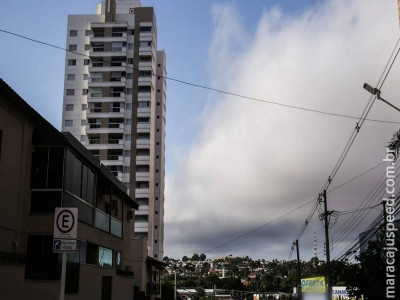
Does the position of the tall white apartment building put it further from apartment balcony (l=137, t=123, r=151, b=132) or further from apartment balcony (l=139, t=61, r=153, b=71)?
apartment balcony (l=139, t=61, r=153, b=71)

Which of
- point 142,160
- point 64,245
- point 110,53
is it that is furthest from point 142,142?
point 64,245

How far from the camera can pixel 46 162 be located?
19406mm

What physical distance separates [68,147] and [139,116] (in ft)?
220

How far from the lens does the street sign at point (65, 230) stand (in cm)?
972

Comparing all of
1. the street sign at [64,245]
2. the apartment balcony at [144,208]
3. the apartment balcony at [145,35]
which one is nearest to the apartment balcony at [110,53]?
the apartment balcony at [145,35]

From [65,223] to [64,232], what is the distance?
17cm

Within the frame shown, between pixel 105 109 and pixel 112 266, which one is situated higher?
pixel 105 109

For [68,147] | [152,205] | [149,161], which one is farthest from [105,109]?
[68,147]

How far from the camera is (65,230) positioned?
387 inches

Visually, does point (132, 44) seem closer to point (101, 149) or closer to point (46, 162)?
point (101, 149)

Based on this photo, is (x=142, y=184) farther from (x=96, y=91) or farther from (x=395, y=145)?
(x=395, y=145)

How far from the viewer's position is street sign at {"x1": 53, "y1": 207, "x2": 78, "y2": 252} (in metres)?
9.72

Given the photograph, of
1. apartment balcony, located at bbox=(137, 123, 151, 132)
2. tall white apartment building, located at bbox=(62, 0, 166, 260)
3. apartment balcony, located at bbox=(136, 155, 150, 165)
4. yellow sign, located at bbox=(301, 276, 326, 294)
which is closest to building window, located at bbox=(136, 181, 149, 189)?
tall white apartment building, located at bbox=(62, 0, 166, 260)

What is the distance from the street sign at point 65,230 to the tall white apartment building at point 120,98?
240 feet
